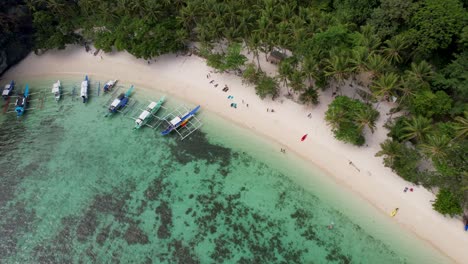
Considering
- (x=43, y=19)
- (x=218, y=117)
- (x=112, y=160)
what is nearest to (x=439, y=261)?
(x=218, y=117)

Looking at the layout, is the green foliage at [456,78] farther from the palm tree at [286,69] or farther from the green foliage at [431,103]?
the palm tree at [286,69]

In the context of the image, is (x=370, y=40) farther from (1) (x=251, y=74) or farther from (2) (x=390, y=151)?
(1) (x=251, y=74)

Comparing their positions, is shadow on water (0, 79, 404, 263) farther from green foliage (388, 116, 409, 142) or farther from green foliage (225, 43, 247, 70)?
green foliage (388, 116, 409, 142)

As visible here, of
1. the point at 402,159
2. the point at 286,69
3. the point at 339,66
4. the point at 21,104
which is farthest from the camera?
the point at 21,104

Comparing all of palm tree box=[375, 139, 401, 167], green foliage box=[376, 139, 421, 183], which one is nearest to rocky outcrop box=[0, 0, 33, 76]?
palm tree box=[375, 139, 401, 167]

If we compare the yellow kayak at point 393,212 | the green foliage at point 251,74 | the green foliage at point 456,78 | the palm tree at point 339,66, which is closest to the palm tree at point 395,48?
the green foliage at point 456,78

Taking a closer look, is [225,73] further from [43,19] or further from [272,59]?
[43,19]

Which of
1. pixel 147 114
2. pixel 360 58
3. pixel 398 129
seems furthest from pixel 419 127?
pixel 147 114
